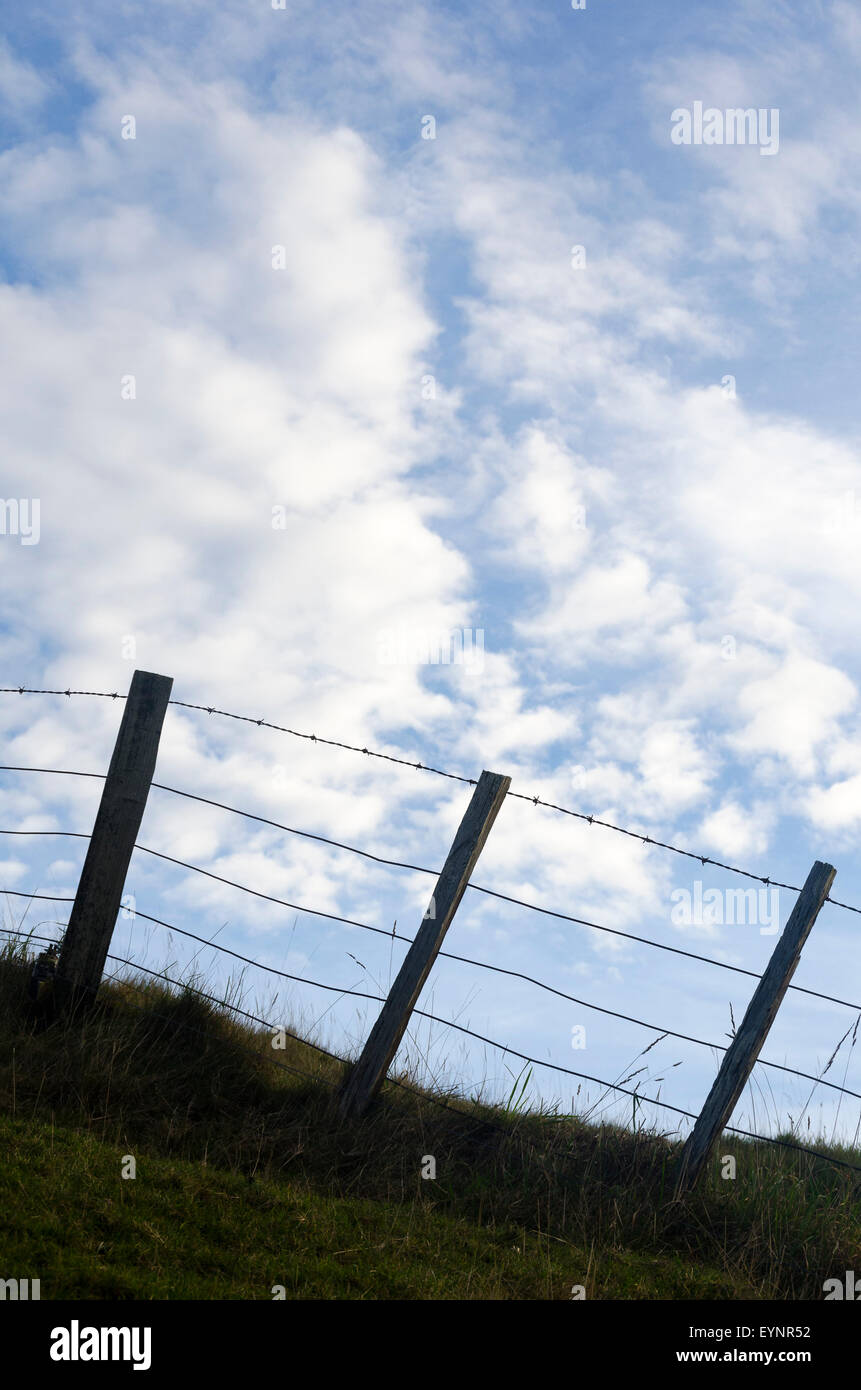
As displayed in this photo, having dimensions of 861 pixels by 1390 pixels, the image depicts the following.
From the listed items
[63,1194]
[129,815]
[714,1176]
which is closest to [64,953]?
[129,815]

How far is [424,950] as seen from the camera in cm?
685

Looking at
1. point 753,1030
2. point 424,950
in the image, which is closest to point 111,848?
point 424,950

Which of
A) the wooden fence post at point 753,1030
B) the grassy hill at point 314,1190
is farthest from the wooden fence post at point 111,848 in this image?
the wooden fence post at point 753,1030

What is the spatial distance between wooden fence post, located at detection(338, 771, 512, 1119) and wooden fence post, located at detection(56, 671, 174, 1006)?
1882mm

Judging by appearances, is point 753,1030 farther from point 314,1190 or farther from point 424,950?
point 314,1190

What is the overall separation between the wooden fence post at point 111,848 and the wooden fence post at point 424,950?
1882 mm

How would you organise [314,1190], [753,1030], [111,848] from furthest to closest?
[111,848] → [753,1030] → [314,1190]

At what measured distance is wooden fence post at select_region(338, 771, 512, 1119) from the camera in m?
6.75

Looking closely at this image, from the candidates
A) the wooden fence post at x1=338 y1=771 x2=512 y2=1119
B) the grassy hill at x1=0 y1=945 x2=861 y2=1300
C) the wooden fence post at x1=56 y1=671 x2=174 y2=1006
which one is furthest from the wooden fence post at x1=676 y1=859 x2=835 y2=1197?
the wooden fence post at x1=56 y1=671 x2=174 y2=1006

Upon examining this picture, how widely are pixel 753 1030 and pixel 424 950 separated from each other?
85.6 inches

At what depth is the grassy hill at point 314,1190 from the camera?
15.3ft

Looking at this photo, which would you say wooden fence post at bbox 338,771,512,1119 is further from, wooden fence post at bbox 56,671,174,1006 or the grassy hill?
wooden fence post at bbox 56,671,174,1006

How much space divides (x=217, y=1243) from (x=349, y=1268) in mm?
613

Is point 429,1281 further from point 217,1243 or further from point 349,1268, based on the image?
point 217,1243
